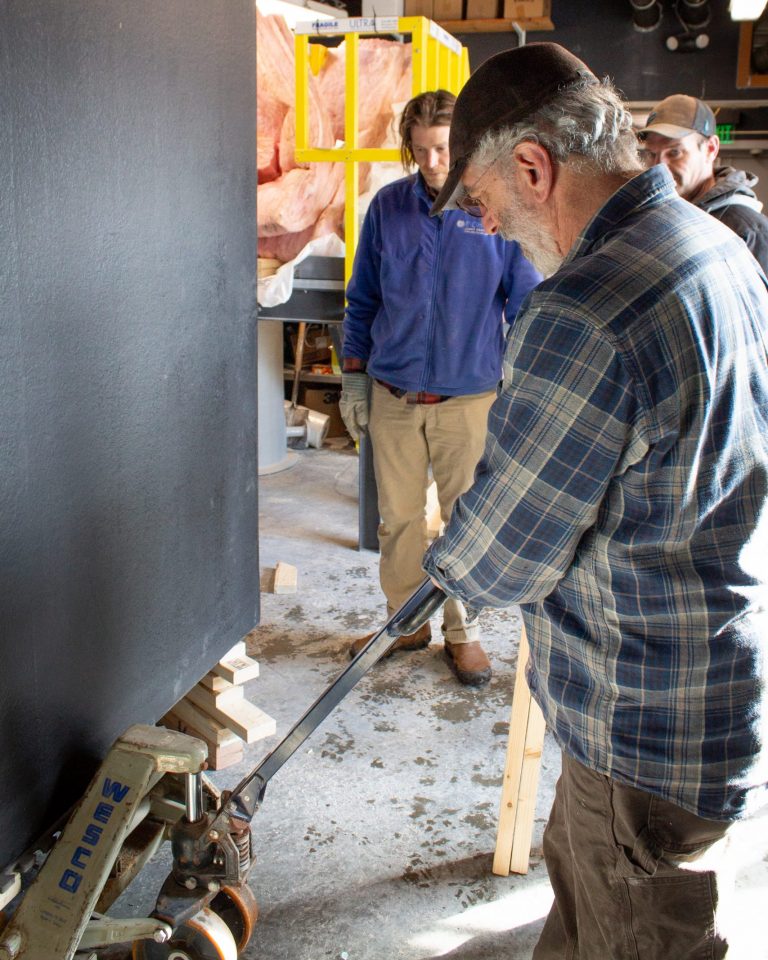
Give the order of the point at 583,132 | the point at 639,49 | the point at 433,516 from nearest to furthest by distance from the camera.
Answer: the point at 583,132 < the point at 433,516 < the point at 639,49

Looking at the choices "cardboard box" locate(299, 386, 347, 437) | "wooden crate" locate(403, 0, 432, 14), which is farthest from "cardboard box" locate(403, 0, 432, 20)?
"cardboard box" locate(299, 386, 347, 437)

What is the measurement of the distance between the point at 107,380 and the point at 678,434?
0.88m

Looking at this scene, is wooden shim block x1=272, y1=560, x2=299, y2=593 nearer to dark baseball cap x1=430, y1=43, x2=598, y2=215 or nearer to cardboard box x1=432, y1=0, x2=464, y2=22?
dark baseball cap x1=430, y1=43, x2=598, y2=215

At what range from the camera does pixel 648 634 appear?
1186mm

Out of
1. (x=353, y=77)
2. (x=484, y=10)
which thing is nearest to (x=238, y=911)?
(x=353, y=77)

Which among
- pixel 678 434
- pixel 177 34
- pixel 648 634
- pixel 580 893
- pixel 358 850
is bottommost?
pixel 358 850

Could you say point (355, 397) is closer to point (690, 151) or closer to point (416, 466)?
point (416, 466)

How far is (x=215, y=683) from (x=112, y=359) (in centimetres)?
109

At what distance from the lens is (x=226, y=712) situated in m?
2.27

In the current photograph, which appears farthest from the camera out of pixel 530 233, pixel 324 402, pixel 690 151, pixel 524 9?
pixel 524 9

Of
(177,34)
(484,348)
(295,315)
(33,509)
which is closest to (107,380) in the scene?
(33,509)

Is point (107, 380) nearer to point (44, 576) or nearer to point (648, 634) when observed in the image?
point (44, 576)

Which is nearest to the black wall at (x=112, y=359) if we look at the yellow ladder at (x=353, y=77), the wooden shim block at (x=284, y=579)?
the wooden shim block at (x=284, y=579)

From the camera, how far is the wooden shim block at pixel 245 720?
2238 millimetres
